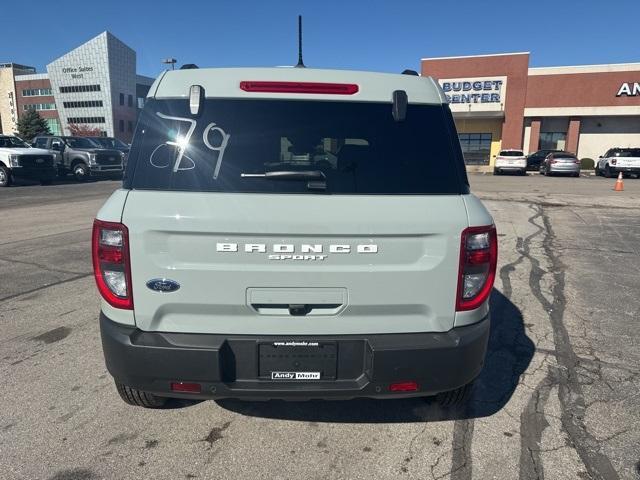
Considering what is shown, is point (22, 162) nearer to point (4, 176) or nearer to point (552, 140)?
point (4, 176)

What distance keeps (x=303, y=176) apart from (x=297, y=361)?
3.03 ft

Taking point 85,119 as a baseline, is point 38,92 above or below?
Answer: above

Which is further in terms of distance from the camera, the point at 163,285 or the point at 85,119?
the point at 85,119

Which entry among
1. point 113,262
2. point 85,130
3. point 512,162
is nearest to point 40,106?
point 85,130

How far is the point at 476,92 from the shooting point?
39094 millimetres

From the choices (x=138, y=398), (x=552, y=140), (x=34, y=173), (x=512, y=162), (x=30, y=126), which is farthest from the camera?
(x=30, y=126)

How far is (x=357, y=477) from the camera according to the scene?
240 cm

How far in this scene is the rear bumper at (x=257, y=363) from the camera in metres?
2.24

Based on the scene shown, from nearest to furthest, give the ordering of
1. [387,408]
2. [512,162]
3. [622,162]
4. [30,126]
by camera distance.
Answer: [387,408], [622,162], [512,162], [30,126]

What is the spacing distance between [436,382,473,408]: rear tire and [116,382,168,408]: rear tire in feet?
5.73

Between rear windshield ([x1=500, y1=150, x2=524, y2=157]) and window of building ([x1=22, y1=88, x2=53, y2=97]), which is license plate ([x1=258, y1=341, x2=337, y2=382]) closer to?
rear windshield ([x1=500, y1=150, x2=524, y2=157])

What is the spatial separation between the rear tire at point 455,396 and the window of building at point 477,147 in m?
40.8

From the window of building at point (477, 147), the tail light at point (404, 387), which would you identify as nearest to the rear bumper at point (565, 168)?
the window of building at point (477, 147)

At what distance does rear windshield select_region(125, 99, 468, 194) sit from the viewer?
2.32 m
